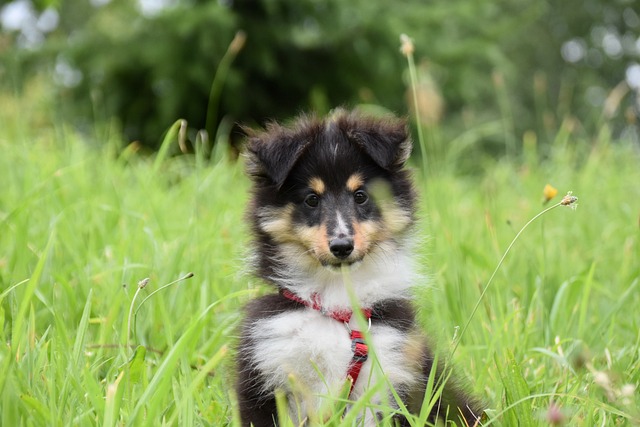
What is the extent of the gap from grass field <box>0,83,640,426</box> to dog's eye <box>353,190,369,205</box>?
0.54 meters

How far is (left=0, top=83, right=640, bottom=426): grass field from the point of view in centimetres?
276

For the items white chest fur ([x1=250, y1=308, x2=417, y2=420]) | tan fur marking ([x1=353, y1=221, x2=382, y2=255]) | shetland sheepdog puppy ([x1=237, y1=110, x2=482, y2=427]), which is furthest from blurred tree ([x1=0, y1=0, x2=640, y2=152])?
white chest fur ([x1=250, y1=308, x2=417, y2=420])

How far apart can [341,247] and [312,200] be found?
341 mm

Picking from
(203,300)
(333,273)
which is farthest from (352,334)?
(203,300)

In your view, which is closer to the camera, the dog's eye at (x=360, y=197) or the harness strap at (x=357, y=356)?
the harness strap at (x=357, y=356)

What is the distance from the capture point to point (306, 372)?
3068mm

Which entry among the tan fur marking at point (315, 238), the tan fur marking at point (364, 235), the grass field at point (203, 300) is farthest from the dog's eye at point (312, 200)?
the grass field at point (203, 300)

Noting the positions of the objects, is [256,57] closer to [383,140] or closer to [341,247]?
[383,140]

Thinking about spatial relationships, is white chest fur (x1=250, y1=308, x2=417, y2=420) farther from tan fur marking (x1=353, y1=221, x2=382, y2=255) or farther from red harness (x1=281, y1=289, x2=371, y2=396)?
tan fur marking (x1=353, y1=221, x2=382, y2=255)

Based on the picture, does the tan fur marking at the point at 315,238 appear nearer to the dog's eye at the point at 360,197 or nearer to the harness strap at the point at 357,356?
the dog's eye at the point at 360,197

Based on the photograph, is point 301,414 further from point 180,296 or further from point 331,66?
point 331,66

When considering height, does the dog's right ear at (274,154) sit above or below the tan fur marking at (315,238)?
above

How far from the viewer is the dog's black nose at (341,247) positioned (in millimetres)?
3135

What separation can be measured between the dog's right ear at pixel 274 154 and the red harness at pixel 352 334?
520 millimetres
